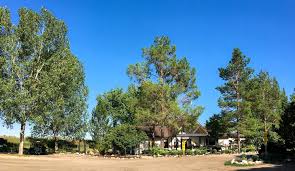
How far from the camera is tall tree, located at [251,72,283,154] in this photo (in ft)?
234

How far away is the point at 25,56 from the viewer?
57.1 meters

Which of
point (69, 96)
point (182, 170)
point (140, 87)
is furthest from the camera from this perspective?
point (69, 96)

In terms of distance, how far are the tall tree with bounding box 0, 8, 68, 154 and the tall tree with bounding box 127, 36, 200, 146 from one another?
13191 millimetres

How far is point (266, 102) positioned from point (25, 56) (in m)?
42.3

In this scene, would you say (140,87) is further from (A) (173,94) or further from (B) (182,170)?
(B) (182,170)

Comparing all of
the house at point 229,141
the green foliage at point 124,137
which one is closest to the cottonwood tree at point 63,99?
the green foliage at point 124,137

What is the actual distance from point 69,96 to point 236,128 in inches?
1072

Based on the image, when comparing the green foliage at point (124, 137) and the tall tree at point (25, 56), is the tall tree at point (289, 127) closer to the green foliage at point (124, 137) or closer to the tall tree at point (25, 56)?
the green foliage at point (124, 137)

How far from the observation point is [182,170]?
3422 cm

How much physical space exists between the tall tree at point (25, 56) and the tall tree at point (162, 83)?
519 inches

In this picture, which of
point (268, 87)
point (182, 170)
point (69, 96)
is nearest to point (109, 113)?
point (69, 96)

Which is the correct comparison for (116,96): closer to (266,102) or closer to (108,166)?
(266,102)

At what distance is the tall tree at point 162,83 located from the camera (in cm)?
6240

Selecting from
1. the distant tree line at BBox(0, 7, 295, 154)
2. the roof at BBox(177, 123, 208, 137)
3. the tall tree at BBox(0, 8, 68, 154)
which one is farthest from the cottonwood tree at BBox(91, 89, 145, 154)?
the tall tree at BBox(0, 8, 68, 154)
